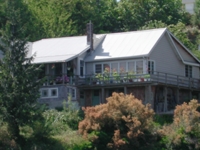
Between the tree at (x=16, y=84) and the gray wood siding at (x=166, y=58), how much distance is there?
13687 millimetres

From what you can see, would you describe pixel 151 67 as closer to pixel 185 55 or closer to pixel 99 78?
pixel 99 78

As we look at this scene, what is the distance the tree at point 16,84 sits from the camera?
4288 centimetres

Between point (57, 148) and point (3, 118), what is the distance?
4117mm

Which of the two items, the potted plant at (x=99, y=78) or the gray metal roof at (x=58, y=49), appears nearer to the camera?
the potted plant at (x=99, y=78)

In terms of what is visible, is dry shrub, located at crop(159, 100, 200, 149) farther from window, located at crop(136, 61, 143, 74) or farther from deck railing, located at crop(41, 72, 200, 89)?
window, located at crop(136, 61, 143, 74)

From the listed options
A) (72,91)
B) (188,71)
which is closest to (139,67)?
(72,91)

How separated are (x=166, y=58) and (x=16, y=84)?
17.9 meters

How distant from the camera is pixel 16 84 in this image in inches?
1704

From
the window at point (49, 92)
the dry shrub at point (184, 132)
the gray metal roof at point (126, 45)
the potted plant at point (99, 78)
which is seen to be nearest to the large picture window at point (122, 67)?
the potted plant at point (99, 78)

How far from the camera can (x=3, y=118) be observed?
42.5 m

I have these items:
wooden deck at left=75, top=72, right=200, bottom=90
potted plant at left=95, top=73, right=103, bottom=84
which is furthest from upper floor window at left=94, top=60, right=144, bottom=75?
wooden deck at left=75, top=72, right=200, bottom=90

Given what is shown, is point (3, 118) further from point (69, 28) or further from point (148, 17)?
point (148, 17)

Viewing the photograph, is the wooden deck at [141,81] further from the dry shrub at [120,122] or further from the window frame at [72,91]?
the dry shrub at [120,122]

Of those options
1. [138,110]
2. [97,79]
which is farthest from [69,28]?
[138,110]
